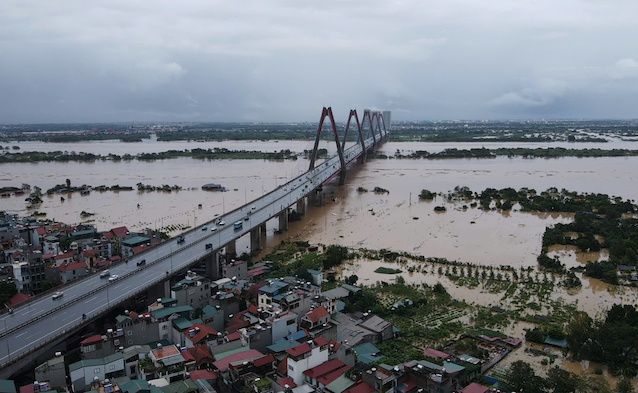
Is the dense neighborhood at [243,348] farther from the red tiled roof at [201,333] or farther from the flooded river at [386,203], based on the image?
the flooded river at [386,203]

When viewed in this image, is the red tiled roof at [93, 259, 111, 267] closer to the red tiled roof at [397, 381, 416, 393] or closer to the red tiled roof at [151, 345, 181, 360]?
the red tiled roof at [151, 345, 181, 360]

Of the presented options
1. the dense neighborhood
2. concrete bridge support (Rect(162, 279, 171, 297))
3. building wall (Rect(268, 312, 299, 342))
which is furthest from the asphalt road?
building wall (Rect(268, 312, 299, 342))

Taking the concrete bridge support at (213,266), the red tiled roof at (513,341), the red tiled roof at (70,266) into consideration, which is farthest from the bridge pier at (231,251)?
the red tiled roof at (513,341)

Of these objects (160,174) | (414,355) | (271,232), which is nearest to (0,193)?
(160,174)

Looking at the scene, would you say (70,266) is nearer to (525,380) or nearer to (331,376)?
(331,376)

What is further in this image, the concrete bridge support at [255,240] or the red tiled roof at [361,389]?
the concrete bridge support at [255,240]

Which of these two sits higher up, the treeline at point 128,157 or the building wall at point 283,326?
the treeline at point 128,157

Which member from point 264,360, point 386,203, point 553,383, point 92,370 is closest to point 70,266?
point 92,370
